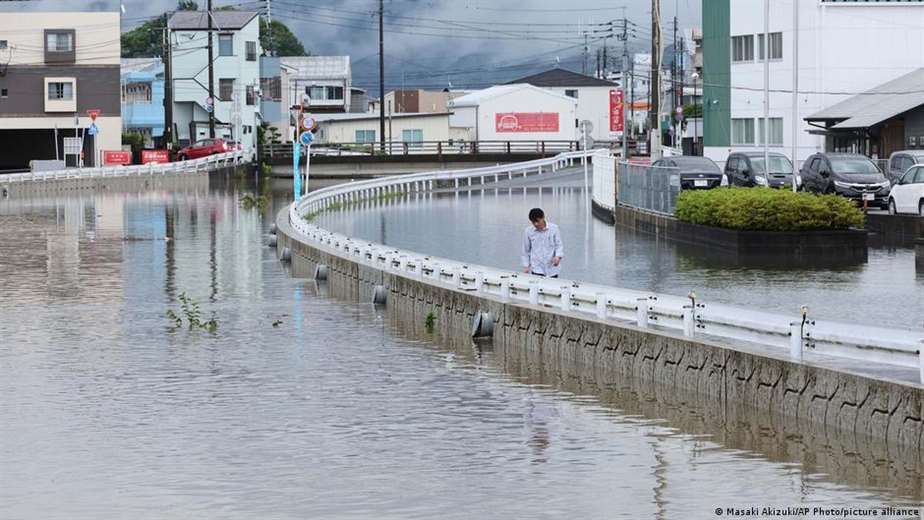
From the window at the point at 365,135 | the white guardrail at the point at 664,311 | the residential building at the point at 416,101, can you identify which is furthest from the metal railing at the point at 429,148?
the white guardrail at the point at 664,311

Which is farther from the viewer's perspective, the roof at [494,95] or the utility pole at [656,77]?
the roof at [494,95]

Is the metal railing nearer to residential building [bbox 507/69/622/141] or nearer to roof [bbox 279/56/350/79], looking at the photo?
residential building [bbox 507/69/622/141]

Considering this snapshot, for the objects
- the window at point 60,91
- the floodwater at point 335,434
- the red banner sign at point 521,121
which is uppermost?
the window at point 60,91

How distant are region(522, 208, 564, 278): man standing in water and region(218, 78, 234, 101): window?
83476 millimetres

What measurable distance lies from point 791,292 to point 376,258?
6.87m

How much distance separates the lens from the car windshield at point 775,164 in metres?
46.8

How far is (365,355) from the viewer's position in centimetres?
2056

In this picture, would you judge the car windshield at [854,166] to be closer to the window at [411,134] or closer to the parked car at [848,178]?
the parked car at [848,178]

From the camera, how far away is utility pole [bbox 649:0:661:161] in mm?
51844

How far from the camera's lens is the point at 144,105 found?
10312 centimetres

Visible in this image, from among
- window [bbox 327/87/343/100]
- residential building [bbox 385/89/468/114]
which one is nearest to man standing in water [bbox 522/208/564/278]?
window [bbox 327/87/343/100]

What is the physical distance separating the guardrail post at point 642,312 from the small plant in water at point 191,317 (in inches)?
300

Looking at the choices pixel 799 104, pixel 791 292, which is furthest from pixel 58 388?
pixel 799 104

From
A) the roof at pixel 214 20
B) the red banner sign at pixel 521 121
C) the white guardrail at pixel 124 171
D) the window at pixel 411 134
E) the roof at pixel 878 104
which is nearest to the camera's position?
the roof at pixel 878 104
